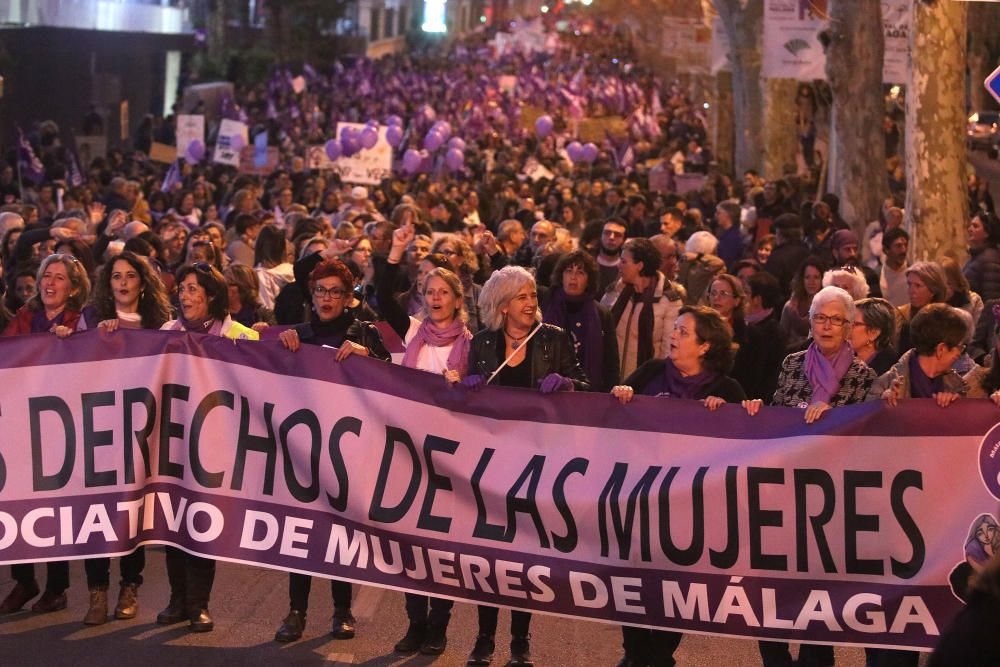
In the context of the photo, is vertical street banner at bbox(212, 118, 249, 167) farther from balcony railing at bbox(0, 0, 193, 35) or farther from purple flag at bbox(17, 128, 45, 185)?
balcony railing at bbox(0, 0, 193, 35)

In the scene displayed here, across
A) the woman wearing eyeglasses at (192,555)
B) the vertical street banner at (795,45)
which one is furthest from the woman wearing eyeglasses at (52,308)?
the vertical street banner at (795,45)

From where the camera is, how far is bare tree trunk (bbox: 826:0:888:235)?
Result: 2111 centimetres

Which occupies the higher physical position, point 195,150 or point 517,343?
point 195,150

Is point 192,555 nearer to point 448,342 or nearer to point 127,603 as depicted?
point 127,603

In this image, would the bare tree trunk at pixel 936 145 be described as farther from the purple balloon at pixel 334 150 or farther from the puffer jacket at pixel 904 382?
the puffer jacket at pixel 904 382

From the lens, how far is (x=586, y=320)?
949 centimetres

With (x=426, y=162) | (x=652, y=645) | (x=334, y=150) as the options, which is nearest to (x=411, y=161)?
(x=426, y=162)

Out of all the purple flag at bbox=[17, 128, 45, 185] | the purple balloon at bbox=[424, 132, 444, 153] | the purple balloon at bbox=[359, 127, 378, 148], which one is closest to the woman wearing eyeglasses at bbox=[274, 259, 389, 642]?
the purple balloon at bbox=[359, 127, 378, 148]

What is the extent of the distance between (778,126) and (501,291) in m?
24.7

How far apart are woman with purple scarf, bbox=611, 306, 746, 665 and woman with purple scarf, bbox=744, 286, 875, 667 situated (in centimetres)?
29

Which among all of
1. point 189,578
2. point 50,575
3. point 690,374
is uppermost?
point 690,374

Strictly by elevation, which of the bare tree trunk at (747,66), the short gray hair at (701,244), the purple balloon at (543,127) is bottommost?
the short gray hair at (701,244)

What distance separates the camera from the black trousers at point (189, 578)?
7.63 m

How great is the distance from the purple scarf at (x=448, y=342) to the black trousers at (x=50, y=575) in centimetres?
178
